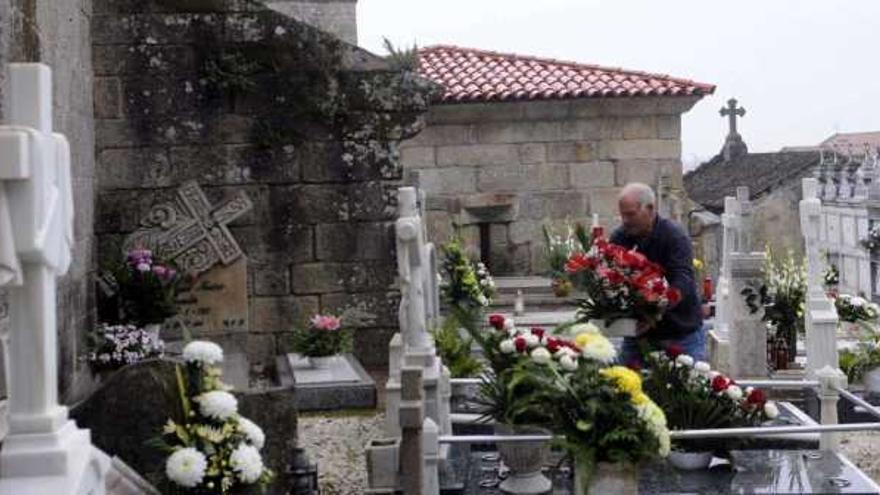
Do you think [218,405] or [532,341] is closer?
→ [218,405]

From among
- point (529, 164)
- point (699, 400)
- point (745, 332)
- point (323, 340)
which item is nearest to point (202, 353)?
point (699, 400)

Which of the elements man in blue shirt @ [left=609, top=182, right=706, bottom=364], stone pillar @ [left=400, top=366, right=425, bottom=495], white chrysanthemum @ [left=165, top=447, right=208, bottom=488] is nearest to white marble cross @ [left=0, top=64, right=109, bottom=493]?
white chrysanthemum @ [left=165, top=447, right=208, bottom=488]

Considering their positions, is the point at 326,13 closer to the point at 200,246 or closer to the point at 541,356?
the point at 200,246

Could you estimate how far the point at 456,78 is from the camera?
15.7 m

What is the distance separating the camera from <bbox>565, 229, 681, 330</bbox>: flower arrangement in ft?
20.2

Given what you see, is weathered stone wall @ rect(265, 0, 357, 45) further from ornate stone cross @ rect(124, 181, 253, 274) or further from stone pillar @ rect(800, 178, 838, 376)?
stone pillar @ rect(800, 178, 838, 376)

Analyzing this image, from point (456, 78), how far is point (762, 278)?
6.58 m

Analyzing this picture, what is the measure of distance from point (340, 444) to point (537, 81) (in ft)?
31.3

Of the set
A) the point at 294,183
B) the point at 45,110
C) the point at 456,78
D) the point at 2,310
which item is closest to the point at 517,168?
the point at 456,78

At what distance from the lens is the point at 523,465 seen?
5.45 meters

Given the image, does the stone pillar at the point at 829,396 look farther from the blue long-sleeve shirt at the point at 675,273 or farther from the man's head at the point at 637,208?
the man's head at the point at 637,208

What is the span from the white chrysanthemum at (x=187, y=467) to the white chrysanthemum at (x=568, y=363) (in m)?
1.66

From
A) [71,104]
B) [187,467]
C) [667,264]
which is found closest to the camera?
[187,467]

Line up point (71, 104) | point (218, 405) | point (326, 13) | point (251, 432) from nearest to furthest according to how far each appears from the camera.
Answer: point (218, 405), point (251, 432), point (71, 104), point (326, 13)
